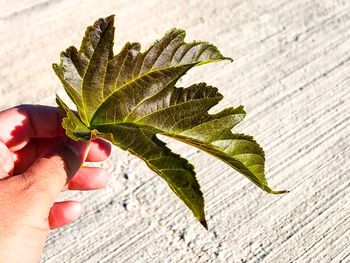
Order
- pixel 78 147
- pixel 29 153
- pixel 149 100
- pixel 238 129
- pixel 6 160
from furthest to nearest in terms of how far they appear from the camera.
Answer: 1. pixel 238 129
2. pixel 29 153
3. pixel 6 160
4. pixel 78 147
5. pixel 149 100

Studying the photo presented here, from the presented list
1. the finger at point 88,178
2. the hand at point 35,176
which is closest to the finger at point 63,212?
the hand at point 35,176

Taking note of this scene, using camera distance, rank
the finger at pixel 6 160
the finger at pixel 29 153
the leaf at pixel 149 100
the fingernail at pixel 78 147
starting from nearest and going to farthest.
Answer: the leaf at pixel 149 100, the fingernail at pixel 78 147, the finger at pixel 6 160, the finger at pixel 29 153

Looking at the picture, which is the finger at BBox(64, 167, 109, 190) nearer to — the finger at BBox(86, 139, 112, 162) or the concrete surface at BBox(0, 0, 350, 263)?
the finger at BBox(86, 139, 112, 162)

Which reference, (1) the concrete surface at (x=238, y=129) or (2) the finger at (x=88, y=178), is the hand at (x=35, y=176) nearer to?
(2) the finger at (x=88, y=178)

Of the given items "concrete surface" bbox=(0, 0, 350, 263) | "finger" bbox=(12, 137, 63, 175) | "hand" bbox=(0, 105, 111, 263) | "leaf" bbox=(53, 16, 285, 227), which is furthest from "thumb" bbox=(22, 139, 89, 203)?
"concrete surface" bbox=(0, 0, 350, 263)

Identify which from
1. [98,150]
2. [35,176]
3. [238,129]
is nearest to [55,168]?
[35,176]

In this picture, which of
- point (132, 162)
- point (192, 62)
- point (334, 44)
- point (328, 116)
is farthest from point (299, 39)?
point (192, 62)

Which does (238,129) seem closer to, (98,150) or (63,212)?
(98,150)
